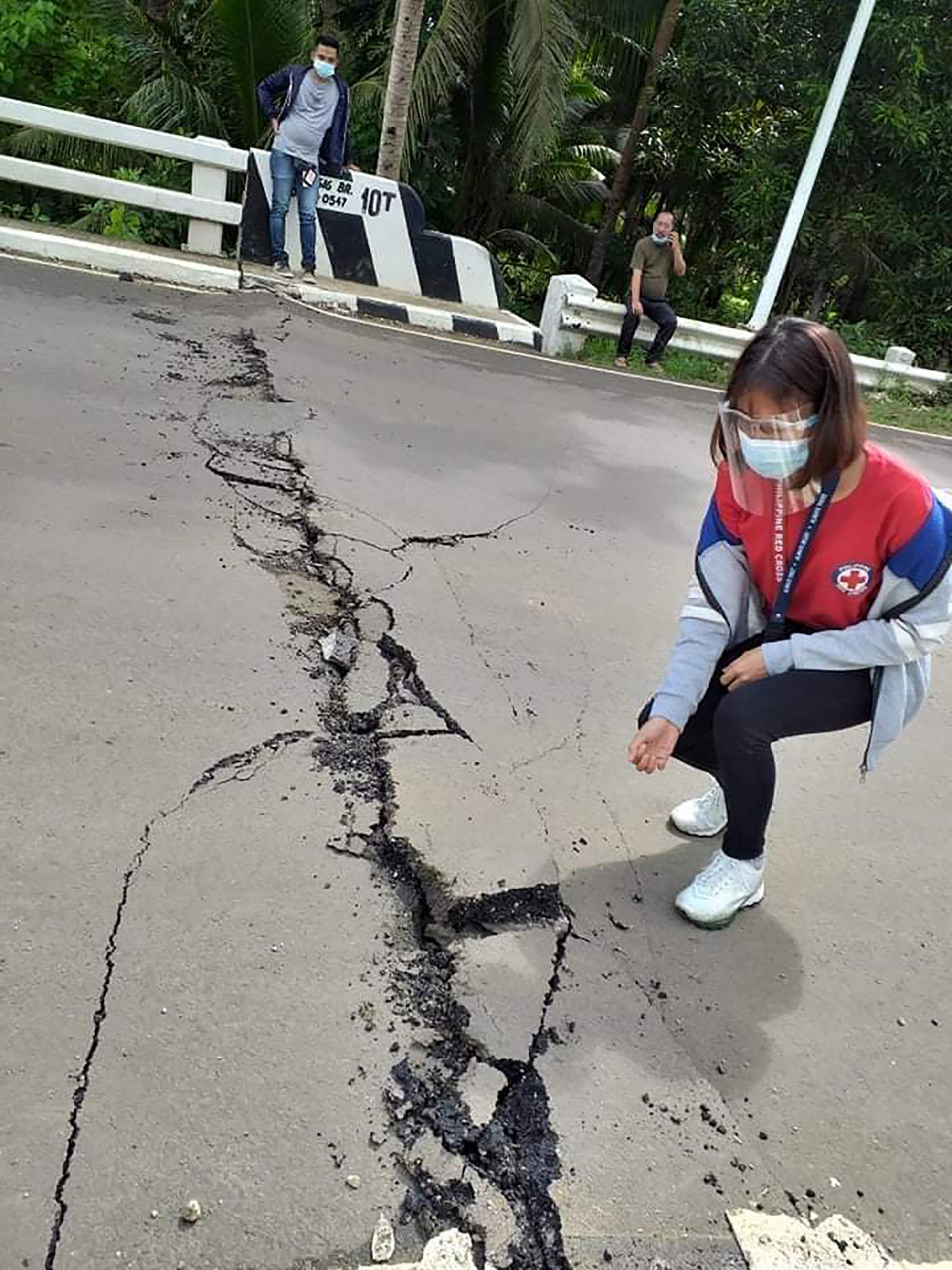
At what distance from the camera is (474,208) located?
43.8 feet

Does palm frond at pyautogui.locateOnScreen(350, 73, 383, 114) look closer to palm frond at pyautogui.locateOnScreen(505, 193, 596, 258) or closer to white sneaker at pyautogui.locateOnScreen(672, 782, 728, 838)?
palm frond at pyautogui.locateOnScreen(505, 193, 596, 258)

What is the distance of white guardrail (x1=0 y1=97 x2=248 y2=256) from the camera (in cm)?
824

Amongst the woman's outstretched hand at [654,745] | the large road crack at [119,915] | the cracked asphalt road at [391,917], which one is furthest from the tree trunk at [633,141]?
the woman's outstretched hand at [654,745]

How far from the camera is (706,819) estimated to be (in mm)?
3139

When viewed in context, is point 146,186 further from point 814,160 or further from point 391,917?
point 391,917

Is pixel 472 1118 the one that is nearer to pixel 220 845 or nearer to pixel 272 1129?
pixel 272 1129

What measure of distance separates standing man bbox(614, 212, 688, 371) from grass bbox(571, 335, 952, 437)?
177 mm

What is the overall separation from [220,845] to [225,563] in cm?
167

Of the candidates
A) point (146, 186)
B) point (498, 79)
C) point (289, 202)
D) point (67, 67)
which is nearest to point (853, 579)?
point (289, 202)

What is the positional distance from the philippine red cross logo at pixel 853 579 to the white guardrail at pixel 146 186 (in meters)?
7.86

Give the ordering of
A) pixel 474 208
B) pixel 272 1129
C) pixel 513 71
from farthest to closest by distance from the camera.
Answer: pixel 474 208
pixel 513 71
pixel 272 1129

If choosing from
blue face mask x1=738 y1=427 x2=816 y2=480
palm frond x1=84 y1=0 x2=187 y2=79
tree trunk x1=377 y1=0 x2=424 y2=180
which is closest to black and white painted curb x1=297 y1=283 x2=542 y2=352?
tree trunk x1=377 y1=0 x2=424 y2=180

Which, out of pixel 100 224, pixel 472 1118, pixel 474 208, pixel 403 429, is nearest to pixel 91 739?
pixel 472 1118

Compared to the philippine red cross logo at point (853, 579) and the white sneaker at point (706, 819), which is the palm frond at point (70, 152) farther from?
the philippine red cross logo at point (853, 579)
